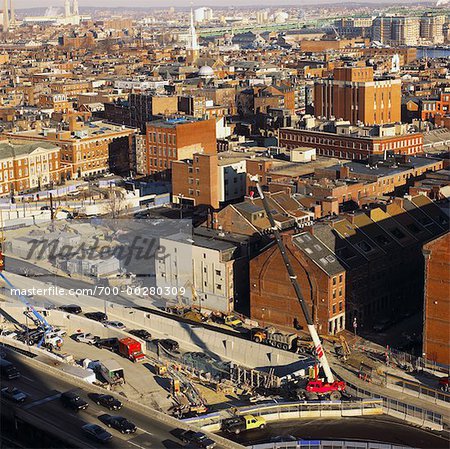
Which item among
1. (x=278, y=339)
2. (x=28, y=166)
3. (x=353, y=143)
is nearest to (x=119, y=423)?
(x=278, y=339)

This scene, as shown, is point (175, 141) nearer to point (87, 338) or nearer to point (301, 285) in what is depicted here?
point (87, 338)

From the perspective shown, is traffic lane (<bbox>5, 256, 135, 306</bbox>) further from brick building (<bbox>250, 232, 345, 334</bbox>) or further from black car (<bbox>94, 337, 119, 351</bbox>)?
brick building (<bbox>250, 232, 345, 334</bbox>)

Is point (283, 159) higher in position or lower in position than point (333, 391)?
higher

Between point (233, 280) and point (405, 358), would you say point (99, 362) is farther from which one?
point (405, 358)

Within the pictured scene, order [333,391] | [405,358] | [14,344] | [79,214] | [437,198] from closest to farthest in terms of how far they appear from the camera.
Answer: [333,391], [405,358], [14,344], [437,198], [79,214]

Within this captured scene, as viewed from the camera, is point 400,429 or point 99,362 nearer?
point 400,429

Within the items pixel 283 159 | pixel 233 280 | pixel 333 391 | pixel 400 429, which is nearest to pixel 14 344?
pixel 233 280

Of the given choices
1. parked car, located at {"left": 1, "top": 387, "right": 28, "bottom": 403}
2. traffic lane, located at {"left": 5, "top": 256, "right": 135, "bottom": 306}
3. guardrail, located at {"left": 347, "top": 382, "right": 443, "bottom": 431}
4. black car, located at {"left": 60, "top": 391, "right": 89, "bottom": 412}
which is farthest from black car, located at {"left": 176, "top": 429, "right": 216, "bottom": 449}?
traffic lane, located at {"left": 5, "top": 256, "right": 135, "bottom": 306}
